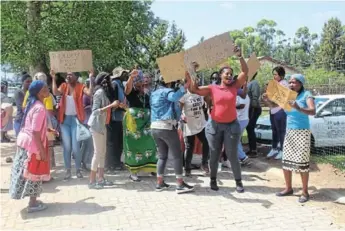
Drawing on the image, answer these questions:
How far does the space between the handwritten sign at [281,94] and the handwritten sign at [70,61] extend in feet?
9.48

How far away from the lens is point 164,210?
5.11 metres

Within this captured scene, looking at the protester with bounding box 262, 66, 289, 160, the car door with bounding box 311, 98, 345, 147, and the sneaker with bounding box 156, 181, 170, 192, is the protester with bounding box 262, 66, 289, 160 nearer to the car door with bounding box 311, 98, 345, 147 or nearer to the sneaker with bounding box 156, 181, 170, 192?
the car door with bounding box 311, 98, 345, 147

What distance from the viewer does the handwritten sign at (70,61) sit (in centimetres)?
636

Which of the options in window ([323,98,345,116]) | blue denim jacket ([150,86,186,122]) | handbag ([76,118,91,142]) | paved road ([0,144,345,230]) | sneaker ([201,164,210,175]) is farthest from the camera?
window ([323,98,345,116])

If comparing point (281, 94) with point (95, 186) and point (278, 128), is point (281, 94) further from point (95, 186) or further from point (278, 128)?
point (95, 186)

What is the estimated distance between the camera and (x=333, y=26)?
63594mm

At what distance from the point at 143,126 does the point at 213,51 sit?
181 cm

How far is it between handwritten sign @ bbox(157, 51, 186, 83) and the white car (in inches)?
174

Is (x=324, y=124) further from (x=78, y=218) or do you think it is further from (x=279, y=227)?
(x=78, y=218)

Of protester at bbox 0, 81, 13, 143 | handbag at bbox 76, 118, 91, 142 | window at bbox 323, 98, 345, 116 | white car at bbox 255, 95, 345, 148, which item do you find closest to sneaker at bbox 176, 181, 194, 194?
handbag at bbox 76, 118, 91, 142

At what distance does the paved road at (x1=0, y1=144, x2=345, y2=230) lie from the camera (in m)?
4.62

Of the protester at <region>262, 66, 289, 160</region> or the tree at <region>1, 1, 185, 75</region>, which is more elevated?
the tree at <region>1, 1, 185, 75</region>

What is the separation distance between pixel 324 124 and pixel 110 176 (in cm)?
495

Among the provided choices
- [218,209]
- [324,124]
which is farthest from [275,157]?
[218,209]
